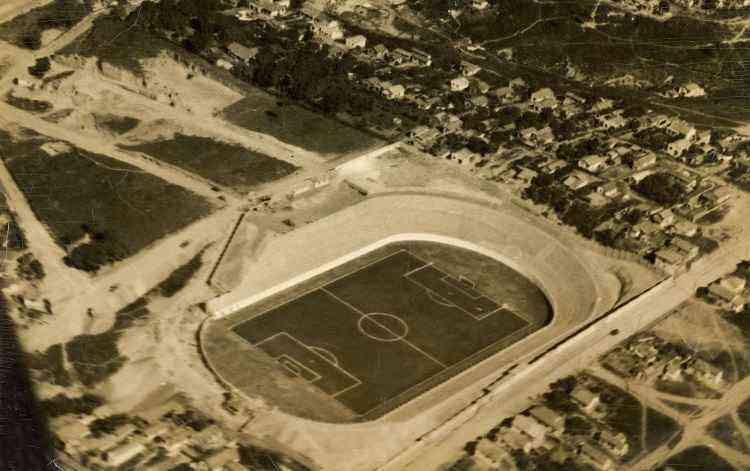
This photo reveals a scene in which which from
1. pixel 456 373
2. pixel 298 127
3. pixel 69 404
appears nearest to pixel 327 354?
pixel 456 373

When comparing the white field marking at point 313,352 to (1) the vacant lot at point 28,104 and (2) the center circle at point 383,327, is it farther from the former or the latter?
(1) the vacant lot at point 28,104

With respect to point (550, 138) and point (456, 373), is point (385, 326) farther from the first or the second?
point (550, 138)

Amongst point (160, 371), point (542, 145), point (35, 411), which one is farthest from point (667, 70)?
point (35, 411)

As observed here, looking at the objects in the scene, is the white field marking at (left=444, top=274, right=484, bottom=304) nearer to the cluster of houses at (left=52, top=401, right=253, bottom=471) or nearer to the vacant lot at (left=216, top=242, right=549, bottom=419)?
the vacant lot at (left=216, top=242, right=549, bottom=419)

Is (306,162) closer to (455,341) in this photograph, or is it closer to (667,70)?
(455,341)

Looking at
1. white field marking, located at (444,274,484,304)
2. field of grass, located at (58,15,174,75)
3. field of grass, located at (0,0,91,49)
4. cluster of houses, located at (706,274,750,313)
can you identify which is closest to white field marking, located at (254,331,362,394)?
white field marking, located at (444,274,484,304)
